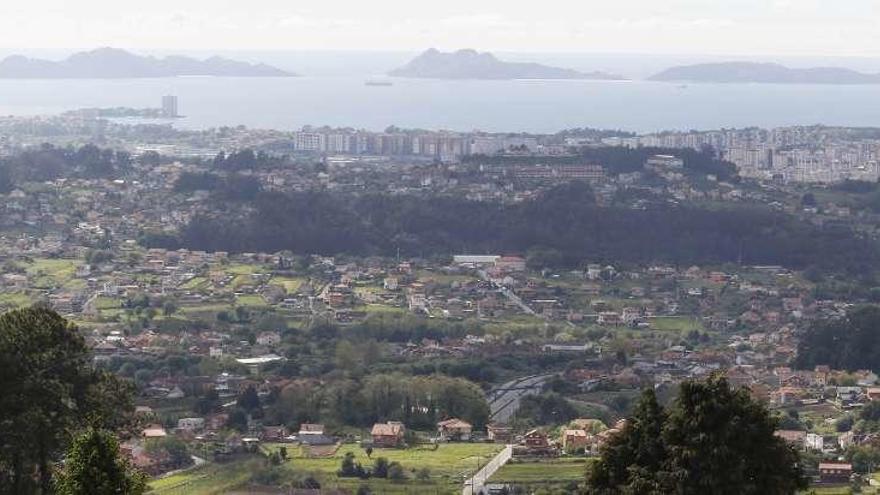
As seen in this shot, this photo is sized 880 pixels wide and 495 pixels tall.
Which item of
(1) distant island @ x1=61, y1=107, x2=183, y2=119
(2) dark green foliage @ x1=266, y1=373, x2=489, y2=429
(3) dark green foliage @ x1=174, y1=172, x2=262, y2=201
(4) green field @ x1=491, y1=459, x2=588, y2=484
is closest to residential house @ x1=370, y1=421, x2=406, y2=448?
(2) dark green foliage @ x1=266, y1=373, x2=489, y2=429

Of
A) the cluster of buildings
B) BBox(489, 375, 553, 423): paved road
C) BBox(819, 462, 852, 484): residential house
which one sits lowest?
BBox(489, 375, 553, 423): paved road

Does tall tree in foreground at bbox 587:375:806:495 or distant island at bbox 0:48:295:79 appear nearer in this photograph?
tall tree in foreground at bbox 587:375:806:495

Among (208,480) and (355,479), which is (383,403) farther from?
(208,480)

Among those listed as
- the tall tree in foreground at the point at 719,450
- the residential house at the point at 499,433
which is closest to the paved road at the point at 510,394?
the residential house at the point at 499,433

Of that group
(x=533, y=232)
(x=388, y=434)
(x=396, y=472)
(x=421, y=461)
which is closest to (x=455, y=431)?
(x=388, y=434)

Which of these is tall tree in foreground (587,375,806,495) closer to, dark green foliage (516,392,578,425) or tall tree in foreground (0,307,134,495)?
tall tree in foreground (0,307,134,495)
